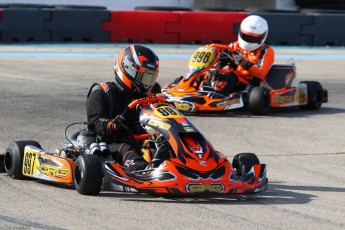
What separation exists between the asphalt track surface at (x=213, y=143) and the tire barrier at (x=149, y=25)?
Answer: 7.56 feet

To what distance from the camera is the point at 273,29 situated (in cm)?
2089

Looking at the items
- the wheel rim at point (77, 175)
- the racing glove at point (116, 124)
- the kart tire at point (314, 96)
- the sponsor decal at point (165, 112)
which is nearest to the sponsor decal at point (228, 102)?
the kart tire at point (314, 96)

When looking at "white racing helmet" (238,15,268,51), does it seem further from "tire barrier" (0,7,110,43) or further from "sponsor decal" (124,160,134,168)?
"tire barrier" (0,7,110,43)

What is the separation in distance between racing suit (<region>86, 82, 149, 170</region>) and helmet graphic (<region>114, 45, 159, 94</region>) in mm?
85

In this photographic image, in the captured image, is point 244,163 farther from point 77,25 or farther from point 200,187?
point 77,25

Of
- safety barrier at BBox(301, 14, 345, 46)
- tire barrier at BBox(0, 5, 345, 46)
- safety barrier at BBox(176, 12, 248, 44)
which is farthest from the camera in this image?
safety barrier at BBox(301, 14, 345, 46)

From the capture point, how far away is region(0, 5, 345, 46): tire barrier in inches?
769

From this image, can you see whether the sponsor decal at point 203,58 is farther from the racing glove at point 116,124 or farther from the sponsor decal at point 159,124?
the sponsor decal at point 159,124

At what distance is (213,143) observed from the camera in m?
8.93

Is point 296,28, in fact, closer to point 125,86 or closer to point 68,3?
point 68,3

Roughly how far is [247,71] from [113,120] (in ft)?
17.1

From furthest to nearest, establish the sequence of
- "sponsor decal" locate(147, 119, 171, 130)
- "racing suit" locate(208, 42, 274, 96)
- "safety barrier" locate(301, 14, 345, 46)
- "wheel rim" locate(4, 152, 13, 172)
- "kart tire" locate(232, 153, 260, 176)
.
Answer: "safety barrier" locate(301, 14, 345, 46) → "racing suit" locate(208, 42, 274, 96) → "wheel rim" locate(4, 152, 13, 172) → "kart tire" locate(232, 153, 260, 176) → "sponsor decal" locate(147, 119, 171, 130)

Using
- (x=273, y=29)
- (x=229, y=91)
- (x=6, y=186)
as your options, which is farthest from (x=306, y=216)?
(x=273, y=29)

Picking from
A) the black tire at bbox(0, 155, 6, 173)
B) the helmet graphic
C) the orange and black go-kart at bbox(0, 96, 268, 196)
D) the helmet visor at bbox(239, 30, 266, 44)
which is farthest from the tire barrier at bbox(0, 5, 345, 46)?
the orange and black go-kart at bbox(0, 96, 268, 196)
